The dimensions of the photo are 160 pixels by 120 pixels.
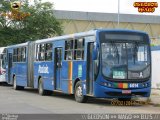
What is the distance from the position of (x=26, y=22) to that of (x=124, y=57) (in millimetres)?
36169

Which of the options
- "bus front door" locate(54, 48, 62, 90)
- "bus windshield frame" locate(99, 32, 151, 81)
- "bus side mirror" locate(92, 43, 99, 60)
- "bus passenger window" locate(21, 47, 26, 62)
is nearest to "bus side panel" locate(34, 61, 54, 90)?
"bus front door" locate(54, 48, 62, 90)

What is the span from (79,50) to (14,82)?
12011 millimetres

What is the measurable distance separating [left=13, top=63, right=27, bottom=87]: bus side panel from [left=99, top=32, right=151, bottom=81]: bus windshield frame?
1107cm

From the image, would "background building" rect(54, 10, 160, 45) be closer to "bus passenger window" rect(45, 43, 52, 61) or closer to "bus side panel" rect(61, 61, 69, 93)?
"bus passenger window" rect(45, 43, 52, 61)

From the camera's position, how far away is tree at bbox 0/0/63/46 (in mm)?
51831

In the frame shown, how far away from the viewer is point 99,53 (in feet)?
60.5

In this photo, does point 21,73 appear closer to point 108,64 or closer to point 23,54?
point 23,54

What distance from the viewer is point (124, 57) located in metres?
18.7

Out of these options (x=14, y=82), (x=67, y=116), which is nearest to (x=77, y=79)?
(x=67, y=116)

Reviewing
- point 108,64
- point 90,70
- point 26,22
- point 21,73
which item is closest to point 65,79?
point 90,70

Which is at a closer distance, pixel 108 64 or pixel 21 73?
pixel 108 64

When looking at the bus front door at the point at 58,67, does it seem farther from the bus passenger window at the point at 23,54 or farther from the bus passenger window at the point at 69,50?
the bus passenger window at the point at 23,54

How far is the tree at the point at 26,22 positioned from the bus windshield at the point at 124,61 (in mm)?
33149

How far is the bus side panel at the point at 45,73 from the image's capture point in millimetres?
23944
